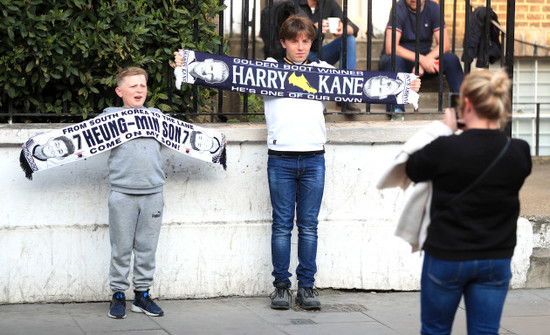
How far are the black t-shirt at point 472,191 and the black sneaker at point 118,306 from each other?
2583mm

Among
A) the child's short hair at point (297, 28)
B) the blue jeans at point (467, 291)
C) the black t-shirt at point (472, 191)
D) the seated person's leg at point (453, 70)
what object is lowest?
the blue jeans at point (467, 291)

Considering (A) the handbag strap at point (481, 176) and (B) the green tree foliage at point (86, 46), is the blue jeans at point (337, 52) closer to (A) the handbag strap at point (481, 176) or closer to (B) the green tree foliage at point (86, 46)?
(B) the green tree foliage at point (86, 46)

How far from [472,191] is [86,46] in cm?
318

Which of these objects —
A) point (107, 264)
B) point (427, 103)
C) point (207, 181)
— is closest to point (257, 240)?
point (207, 181)

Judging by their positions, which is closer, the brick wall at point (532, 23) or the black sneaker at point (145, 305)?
the black sneaker at point (145, 305)

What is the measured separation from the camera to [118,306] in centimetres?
598

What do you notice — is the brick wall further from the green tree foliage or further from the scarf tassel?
the scarf tassel

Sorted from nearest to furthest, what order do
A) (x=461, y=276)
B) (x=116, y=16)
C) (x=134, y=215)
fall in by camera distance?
1. (x=461, y=276)
2. (x=134, y=215)
3. (x=116, y=16)

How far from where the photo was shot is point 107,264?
636 centimetres

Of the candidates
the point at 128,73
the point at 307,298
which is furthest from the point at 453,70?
the point at 128,73

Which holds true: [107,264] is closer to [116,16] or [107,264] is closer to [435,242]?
[116,16]

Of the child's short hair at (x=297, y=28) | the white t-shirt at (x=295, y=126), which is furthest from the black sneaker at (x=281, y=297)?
the child's short hair at (x=297, y=28)

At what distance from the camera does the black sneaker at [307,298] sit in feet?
20.6

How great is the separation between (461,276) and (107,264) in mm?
3083
